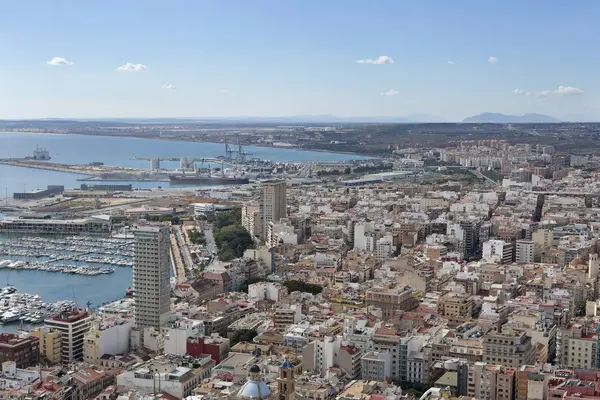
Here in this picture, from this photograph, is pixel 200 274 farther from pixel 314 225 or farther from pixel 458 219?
pixel 458 219

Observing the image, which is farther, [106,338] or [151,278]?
[151,278]

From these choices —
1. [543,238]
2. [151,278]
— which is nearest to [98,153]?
[543,238]

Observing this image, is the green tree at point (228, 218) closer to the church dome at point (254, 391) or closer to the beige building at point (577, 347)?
the beige building at point (577, 347)

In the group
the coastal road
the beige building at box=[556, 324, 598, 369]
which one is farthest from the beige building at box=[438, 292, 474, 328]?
the coastal road

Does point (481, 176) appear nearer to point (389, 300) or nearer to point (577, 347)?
point (389, 300)

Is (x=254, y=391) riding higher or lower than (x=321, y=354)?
higher

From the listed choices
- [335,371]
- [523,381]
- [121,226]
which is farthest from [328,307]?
[121,226]

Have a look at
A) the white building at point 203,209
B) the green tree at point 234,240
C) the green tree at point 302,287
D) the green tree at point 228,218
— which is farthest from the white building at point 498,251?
the white building at point 203,209
